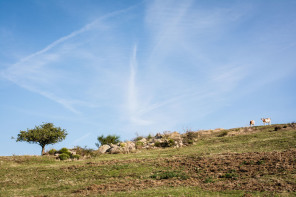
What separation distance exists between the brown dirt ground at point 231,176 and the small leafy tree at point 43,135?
2638cm

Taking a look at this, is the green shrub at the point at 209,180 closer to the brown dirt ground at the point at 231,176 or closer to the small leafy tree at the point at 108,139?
the brown dirt ground at the point at 231,176

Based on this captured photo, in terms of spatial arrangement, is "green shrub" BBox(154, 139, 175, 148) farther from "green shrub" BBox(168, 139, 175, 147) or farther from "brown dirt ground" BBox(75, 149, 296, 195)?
"brown dirt ground" BBox(75, 149, 296, 195)

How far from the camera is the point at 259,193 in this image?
15.4 meters

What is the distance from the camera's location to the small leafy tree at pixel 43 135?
46.3 metres

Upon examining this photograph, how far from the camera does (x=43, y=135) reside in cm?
4631

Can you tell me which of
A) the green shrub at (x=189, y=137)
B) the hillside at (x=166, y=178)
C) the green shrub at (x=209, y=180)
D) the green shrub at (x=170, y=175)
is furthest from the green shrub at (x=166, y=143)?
the green shrub at (x=209, y=180)

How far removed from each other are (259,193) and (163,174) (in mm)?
8528

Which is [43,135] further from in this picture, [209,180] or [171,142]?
[209,180]

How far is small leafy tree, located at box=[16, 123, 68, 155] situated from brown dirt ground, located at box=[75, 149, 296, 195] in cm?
2638

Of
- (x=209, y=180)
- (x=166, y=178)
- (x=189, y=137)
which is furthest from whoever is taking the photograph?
(x=189, y=137)

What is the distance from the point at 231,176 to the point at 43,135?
116ft

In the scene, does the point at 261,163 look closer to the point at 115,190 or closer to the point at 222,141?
the point at 115,190

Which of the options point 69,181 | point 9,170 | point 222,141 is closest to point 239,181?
point 69,181

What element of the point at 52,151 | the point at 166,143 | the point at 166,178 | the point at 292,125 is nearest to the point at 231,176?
the point at 166,178
